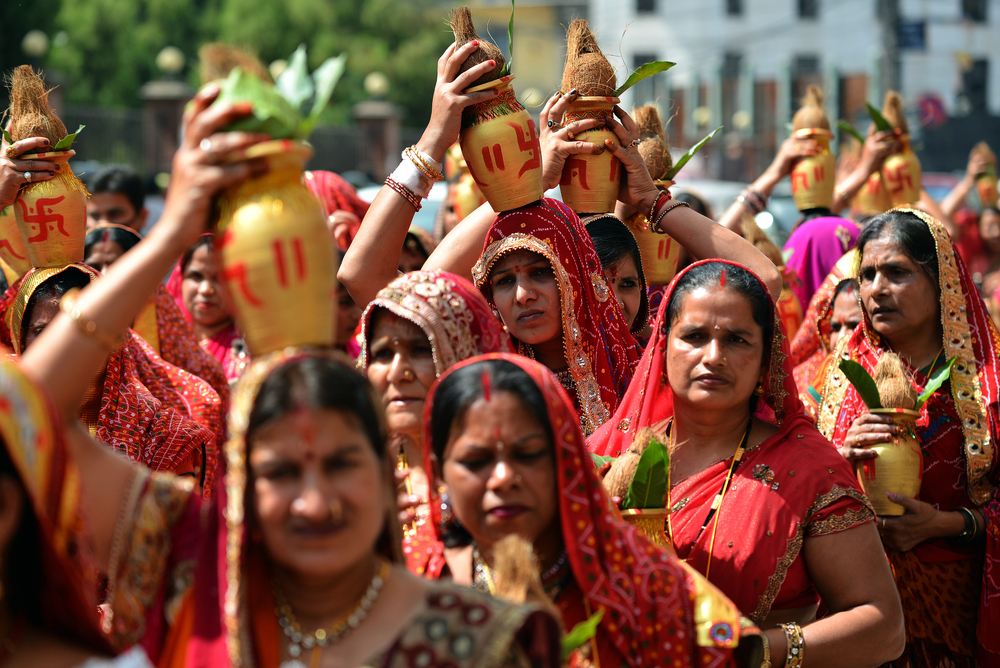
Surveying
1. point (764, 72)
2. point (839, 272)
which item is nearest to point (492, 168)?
point (839, 272)

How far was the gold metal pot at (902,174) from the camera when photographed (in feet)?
21.0

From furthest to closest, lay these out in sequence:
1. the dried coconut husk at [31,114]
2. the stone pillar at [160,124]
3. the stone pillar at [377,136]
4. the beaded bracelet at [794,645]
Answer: the stone pillar at [377,136], the stone pillar at [160,124], the dried coconut husk at [31,114], the beaded bracelet at [794,645]

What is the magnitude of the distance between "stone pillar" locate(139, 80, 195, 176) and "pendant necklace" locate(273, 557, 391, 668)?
704 inches

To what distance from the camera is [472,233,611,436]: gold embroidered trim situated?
3336 mm

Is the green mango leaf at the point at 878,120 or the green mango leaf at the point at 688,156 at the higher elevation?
the green mango leaf at the point at 688,156

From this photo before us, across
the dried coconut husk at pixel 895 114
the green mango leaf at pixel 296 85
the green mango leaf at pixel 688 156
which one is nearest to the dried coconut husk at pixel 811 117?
the dried coconut husk at pixel 895 114

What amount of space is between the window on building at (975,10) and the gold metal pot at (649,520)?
129ft

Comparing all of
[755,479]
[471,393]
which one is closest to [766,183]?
[755,479]

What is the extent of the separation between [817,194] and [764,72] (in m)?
35.1

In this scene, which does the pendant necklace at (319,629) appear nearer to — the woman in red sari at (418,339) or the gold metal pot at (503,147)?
the woman in red sari at (418,339)

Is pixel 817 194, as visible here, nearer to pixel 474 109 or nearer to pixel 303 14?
pixel 474 109

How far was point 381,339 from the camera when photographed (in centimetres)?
265

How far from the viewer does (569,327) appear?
341 centimetres

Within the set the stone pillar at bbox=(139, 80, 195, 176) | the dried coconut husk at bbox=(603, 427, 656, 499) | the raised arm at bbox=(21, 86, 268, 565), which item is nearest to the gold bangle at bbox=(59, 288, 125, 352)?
the raised arm at bbox=(21, 86, 268, 565)
